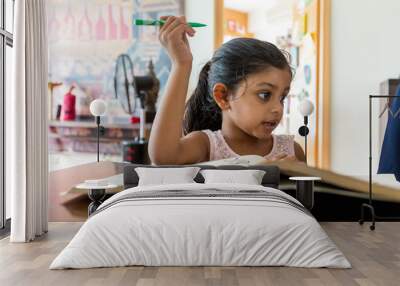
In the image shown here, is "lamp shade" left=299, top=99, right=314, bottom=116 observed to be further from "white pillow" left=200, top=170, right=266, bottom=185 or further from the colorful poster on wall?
the colorful poster on wall

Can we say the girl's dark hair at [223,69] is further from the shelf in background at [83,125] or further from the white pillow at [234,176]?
the shelf in background at [83,125]

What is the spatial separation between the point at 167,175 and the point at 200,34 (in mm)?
1400

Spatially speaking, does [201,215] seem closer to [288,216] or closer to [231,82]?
[288,216]

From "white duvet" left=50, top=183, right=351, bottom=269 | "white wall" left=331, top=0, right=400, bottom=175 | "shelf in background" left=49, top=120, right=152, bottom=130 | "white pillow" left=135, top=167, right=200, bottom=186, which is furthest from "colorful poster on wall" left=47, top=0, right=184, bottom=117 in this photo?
"white duvet" left=50, top=183, right=351, bottom=269

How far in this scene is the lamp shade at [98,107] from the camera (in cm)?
543

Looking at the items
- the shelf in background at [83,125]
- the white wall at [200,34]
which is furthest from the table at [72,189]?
the white wall at [200,34]

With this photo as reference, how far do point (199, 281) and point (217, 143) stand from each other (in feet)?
7.07

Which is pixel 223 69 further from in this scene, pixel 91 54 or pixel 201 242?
pixel 201 242

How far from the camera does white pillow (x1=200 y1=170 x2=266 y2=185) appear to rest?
4.93 meters

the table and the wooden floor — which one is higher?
the table

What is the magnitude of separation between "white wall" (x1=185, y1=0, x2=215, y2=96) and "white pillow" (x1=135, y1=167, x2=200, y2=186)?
780 millimetres

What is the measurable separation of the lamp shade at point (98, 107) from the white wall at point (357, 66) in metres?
2.20

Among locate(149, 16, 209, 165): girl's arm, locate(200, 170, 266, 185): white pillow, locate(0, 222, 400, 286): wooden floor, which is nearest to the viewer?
locate(0, 222, 400, 286): wooden floor

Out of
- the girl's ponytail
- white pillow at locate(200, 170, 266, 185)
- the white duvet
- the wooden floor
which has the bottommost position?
the wooden floor
